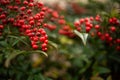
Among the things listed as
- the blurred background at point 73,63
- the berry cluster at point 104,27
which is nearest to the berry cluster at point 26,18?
the blurred background at point 73,63

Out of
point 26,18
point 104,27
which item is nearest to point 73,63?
point 104,27

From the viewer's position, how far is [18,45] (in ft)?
9.11

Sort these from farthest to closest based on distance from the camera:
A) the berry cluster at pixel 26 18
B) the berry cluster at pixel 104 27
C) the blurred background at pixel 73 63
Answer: the blurred background at pixel 73 63, the berry cluster at pixel 104 27, the berry cluster at pixel 26 18

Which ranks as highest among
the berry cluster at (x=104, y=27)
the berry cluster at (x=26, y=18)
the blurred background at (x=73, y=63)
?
the berry cluster at (x=26, y=18)

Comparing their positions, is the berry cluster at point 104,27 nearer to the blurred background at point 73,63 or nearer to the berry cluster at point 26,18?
the blurred background at point 73,63

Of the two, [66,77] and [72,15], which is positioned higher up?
[72,15]


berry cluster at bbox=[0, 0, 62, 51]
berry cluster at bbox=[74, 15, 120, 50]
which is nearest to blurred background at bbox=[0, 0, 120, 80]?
berry cluster at bbox=[74, 15, 120, 50]

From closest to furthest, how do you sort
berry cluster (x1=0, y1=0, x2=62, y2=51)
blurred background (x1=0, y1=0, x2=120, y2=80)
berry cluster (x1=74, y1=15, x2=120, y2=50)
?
berry cluster (x1=0, y1=0, x2=62, y2=51), berry cluster (x1=74, y1=15, x2=120, y2=50), blurred background (x1=0, y1=0, x2=120, y2=80)

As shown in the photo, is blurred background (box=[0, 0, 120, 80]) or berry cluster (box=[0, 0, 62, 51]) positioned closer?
berry cluster (box=[0, 0, 62, 51])

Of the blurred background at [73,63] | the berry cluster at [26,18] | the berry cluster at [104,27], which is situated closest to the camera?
the berry cluster at [26,18]

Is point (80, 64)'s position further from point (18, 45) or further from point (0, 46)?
point (0, 46)

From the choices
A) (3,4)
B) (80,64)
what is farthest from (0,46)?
(80,64)

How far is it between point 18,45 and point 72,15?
1902 mm

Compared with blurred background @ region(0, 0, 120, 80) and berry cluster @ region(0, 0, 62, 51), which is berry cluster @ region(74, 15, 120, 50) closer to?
blurred background @ region(0, 0, 120, 80)
